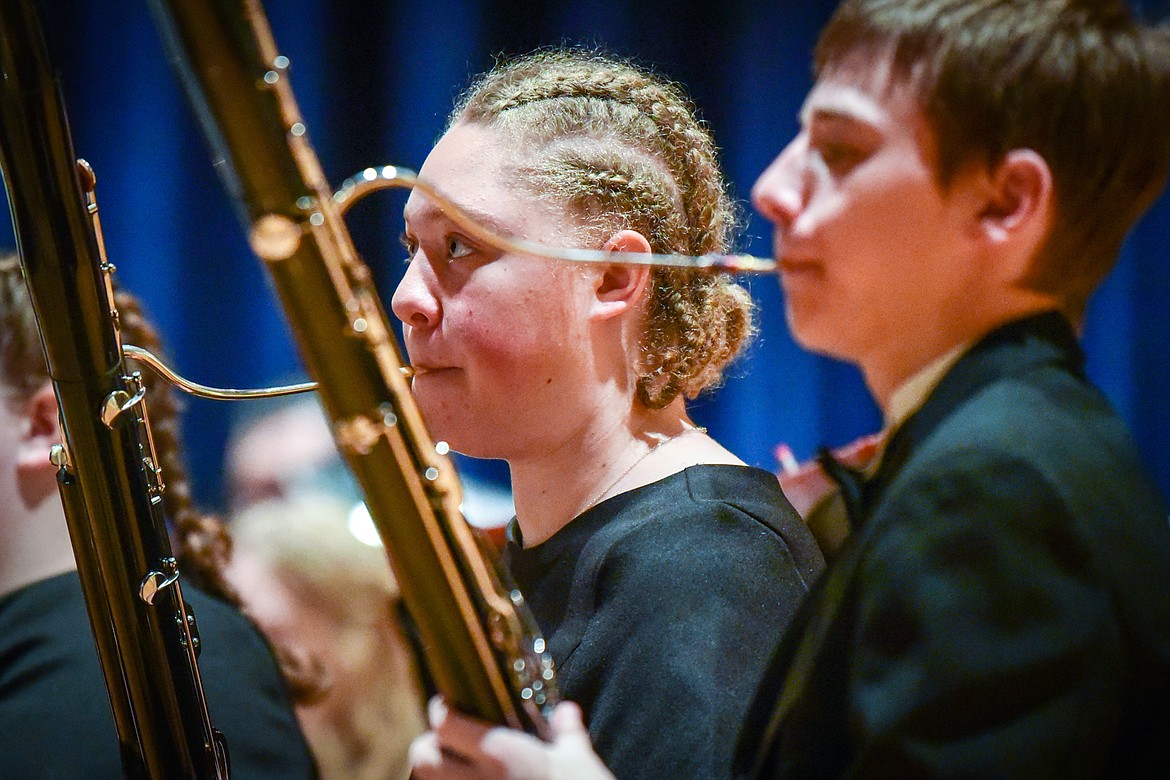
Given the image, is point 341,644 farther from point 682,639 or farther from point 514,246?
point 514,246

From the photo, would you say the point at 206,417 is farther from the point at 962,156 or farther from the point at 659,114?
the point at 962,156

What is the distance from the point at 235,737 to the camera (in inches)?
56.0

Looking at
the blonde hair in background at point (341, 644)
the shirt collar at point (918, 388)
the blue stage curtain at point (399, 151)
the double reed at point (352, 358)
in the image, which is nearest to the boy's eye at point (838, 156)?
the shirt collar at point (918, 388)

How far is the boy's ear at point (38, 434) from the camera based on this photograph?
5.13 ft

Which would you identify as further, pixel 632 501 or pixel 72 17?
pixel 72 17

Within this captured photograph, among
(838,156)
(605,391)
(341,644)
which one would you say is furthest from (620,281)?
(341,644)

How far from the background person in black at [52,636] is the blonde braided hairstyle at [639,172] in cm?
66

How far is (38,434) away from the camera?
1.57 metres

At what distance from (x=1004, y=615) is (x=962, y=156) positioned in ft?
0.88

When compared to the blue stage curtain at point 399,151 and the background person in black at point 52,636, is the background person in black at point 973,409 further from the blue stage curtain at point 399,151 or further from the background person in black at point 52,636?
the blue stage curtain at point 399,151

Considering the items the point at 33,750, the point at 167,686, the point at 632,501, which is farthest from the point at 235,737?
the point at 632,501

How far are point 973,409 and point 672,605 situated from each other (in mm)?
403

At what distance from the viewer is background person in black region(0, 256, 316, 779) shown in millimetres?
1371

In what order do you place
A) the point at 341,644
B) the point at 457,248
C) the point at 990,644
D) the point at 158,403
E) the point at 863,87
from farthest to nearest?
the point at 341,644 < the point at 158,403 < the point at 457,248 < the point at 863,87 < the point at 990,644
